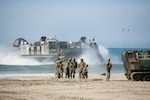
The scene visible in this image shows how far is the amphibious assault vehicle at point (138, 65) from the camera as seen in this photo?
22344 millimetres

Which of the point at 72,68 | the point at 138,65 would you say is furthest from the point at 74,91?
the point at 72,68

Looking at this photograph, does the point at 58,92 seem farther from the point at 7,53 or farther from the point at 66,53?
the point at 7,53

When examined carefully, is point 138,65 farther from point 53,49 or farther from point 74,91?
point 53,49

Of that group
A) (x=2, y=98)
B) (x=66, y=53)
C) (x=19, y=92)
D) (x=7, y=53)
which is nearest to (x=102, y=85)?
(x=19, y=92)

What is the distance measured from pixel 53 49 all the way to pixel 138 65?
3341 centimetres

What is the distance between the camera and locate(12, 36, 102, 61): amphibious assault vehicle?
5400 cm

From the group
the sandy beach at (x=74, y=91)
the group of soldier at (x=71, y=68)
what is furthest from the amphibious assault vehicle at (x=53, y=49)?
the sandy beach at (x=74, y=91)

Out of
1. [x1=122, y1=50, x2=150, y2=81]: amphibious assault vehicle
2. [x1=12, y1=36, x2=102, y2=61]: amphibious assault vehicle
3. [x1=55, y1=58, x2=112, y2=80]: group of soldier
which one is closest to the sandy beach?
[x1=122, y1=50, x2=150, y2=81]: amphibious assault vehicle

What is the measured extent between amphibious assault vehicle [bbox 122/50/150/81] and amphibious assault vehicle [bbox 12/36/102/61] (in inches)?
1192

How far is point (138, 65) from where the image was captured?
22.4 m

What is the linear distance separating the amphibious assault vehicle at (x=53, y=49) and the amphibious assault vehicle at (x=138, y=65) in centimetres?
3028

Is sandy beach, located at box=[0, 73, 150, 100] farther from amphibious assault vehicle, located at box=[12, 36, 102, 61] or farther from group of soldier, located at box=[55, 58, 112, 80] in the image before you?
amphibious assault vehicle, located at box=[12, 36, 102, 61]

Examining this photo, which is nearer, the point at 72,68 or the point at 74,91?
the point at 74,91

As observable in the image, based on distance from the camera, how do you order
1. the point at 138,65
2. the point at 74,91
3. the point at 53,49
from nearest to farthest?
the point at 74,91, the point at 138,65, the point at 53,49
